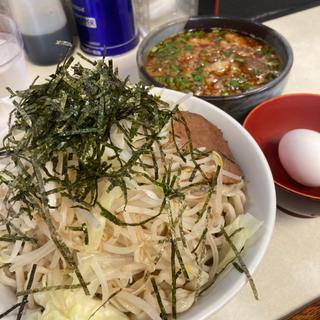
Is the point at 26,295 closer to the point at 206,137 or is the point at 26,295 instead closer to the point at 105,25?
the point at 206,137

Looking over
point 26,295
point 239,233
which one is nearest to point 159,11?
point 239,233

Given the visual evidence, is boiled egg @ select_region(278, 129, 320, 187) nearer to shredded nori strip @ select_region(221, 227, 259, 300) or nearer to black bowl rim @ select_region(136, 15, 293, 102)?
black bowl rim @ select_region(136, 15, 293, 102)

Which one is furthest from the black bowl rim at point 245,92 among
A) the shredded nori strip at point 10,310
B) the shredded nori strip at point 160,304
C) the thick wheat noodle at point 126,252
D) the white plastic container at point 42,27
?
the shredded nori strip at point 10,310

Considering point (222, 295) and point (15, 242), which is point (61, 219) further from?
point (222, 295)

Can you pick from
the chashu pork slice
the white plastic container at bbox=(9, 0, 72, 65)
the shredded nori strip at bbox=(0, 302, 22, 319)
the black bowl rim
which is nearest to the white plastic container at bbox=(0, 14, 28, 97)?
the white plastic container at bbox=(9, 0, 72, 65)

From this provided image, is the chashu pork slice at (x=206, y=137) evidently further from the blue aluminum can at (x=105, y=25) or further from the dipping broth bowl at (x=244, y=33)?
the blue aluminum can at (x=105, y=25)
